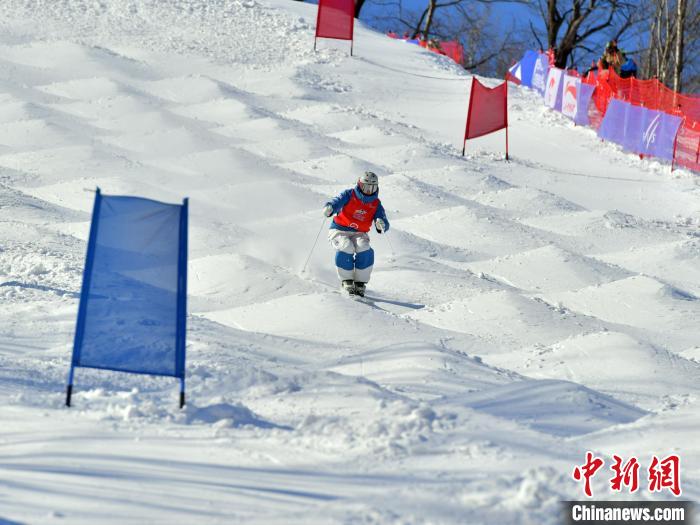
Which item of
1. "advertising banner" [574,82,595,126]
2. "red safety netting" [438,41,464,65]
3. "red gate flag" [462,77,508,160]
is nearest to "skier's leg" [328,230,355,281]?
"red gate flag" [462,77,508,160]

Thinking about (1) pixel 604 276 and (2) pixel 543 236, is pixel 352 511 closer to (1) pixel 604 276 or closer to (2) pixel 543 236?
(1) pixel 604 276

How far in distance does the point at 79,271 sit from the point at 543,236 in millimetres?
5834

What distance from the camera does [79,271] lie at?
10.2 m

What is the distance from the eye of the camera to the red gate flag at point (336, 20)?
2194cm

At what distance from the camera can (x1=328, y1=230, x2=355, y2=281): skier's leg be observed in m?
10.2

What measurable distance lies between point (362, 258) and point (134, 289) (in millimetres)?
4721

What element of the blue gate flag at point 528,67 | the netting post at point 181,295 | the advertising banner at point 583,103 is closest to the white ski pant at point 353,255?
the netting post at point 181,295

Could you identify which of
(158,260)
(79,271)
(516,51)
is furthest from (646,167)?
(516,51)

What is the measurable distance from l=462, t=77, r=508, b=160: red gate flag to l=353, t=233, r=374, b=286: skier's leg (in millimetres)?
6871

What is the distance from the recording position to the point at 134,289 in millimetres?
5652

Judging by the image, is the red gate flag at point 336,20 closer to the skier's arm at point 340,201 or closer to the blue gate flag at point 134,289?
the skier's arm at point 340,201

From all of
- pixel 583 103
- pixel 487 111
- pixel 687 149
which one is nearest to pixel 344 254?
pixel 487 111

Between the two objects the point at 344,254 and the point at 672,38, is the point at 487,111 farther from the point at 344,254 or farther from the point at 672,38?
the point at 672,38

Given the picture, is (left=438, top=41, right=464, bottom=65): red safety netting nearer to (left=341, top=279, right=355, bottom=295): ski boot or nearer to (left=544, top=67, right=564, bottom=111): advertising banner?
(left=544, top=67, right=564, bottom=111): advertising banner
